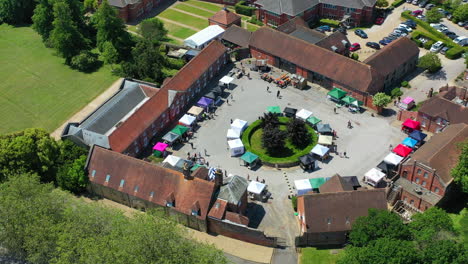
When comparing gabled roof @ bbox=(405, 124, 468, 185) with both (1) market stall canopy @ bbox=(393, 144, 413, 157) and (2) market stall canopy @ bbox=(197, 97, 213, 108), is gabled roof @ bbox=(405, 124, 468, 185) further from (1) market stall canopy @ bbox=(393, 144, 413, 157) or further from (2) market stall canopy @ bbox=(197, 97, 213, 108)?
(2) market stall canopy @ bbox=(197, 97, 213, 108)

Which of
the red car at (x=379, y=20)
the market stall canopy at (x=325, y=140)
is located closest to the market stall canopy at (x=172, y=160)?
the market stall canopy at (x=325, y=140)

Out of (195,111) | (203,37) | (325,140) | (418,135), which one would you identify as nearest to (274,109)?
(325,140)

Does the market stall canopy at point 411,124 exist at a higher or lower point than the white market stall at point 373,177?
higher

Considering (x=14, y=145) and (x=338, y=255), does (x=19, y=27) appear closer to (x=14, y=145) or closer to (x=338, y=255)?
(x=14, y=145)

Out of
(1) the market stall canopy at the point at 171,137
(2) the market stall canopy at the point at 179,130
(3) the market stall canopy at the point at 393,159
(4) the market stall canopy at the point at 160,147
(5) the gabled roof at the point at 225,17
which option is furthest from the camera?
(5) the gabled roof at the point at 225,17

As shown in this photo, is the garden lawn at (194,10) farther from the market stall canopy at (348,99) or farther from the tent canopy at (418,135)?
the tent canopy at (418,135)

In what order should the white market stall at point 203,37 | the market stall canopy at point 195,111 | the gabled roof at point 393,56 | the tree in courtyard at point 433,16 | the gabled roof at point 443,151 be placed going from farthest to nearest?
the tree in courtyard at point 433,16 → the white market stall at point 203,37 → the gabled roof at point 393,56 → the market stall canopy at point 195,111 → the gabled roof at point 443,151

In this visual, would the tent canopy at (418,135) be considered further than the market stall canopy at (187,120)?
No
